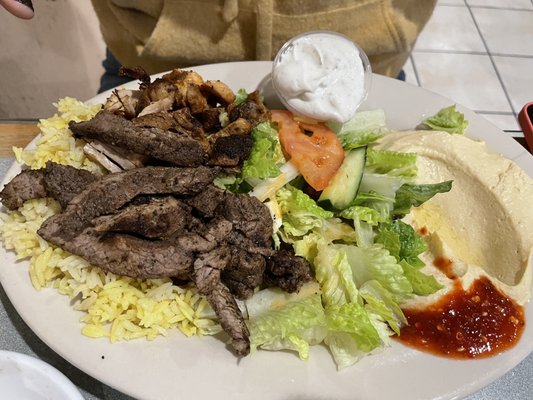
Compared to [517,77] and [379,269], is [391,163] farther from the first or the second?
[517,77]

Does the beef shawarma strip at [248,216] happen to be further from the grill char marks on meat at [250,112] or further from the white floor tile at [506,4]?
the white floor tile at [506,4]

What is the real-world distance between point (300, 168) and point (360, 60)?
57 cm

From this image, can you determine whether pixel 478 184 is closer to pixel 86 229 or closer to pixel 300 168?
pixel 300 168

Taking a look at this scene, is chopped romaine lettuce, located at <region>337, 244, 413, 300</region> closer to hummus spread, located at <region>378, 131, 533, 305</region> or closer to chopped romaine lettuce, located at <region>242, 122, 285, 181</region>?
hummus spread, located at <region>378, 131, 533, 305</region>

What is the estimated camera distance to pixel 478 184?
2002 mm

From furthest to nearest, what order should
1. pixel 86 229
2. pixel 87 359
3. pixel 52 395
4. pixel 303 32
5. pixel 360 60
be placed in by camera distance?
pixel 303 32 → pixel 360 60 → pixel 86 229 → pixel 87 359 → pixel 52 395

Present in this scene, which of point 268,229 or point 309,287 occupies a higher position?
point 268,229

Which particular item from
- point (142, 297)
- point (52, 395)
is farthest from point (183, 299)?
point (52, 395)

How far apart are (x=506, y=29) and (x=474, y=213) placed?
3.40m

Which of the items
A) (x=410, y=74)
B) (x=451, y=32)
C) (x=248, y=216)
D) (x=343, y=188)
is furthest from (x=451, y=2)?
(x=248, y=216)

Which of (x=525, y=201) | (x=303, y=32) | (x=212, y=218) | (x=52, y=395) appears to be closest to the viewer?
(x=52, y=395)

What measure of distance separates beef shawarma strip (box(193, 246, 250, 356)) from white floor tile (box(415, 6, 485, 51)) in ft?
11.5

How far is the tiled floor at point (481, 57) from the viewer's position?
4094 mm

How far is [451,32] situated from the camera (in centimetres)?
458
